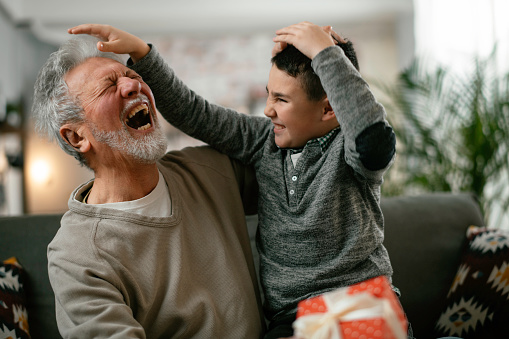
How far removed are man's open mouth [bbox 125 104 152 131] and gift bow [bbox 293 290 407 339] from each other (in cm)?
73

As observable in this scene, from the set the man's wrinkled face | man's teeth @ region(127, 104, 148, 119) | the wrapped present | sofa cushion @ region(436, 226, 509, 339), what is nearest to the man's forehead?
the man's wrinkled face

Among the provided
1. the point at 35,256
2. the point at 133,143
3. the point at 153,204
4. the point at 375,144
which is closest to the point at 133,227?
the point at 153,204

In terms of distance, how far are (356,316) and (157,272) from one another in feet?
1.83

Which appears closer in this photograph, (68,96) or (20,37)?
(68,96)

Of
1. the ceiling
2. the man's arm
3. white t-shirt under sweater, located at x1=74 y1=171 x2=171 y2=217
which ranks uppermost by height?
the ceiling

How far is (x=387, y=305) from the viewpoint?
792 mm

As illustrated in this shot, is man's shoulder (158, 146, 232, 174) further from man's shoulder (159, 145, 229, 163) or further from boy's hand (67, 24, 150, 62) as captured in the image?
boy's hand (67, 24, 150, 62)

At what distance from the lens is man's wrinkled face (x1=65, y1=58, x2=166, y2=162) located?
4.00 ft

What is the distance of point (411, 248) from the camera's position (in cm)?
166

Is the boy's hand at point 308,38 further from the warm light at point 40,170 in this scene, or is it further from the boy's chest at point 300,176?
the warm light at point 40,170

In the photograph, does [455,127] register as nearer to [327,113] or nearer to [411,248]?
[411,248]

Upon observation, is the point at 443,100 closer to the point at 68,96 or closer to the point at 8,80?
the point at 68,96

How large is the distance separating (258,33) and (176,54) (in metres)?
1.08

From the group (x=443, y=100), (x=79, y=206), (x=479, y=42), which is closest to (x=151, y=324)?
(x=79, y=206)
